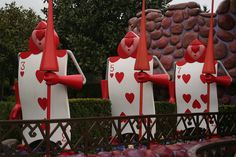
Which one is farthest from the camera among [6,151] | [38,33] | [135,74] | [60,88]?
[135,74]

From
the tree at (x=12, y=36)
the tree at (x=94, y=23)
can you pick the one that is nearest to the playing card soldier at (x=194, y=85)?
the tree at (x=94, y=23)

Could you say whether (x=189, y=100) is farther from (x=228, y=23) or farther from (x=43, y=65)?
(x=228, y=23)

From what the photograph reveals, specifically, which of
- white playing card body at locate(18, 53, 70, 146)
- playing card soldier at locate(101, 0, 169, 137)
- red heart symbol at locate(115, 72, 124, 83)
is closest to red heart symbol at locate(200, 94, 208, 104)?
playing card soldier at locate(101, 0, 169, 137)

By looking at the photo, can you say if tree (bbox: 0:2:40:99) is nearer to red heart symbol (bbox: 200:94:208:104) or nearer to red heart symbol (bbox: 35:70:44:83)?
red heart symbol (bbox: 200:94:208:104)

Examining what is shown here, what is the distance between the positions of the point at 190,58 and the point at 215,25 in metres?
5.15

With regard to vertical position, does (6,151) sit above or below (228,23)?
below

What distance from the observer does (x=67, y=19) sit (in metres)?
21.1

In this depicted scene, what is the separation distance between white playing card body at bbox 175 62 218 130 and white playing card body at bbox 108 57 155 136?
1409 millimetres

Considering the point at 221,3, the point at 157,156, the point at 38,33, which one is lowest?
the point at 157,156

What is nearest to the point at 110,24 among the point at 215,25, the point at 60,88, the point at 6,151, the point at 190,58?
the point at 215,25

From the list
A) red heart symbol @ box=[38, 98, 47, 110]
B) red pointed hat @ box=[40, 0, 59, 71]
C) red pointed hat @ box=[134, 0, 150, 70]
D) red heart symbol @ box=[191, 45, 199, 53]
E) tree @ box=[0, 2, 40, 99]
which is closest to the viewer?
red pointed hat @ box=[40, 0, 59, 71]

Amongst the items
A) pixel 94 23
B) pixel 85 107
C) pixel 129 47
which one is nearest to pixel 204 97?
pixel 129 47

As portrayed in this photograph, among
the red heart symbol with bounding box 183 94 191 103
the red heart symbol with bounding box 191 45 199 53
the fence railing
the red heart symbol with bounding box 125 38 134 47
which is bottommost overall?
the fence railing

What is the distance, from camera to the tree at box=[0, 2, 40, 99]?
23078 millimetres
